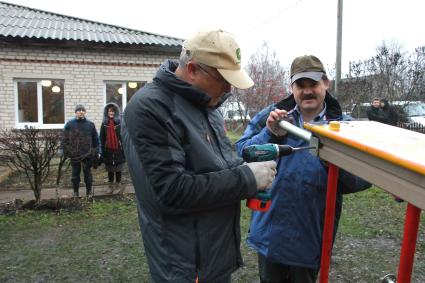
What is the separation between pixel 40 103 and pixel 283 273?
10116 millimetres

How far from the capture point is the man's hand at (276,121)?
219 centimetres

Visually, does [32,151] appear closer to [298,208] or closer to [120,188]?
[120,188]

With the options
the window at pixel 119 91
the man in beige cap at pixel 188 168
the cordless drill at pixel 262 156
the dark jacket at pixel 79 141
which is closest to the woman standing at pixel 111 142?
the dark jacket at pixel 79 141

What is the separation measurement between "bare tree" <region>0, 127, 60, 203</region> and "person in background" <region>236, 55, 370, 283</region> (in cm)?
466

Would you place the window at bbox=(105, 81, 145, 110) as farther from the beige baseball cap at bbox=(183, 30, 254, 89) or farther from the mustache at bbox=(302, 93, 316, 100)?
the beige baseball cap at bbox=(183, 30, 254, 89)

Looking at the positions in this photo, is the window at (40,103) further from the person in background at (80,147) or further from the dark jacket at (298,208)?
the dark jacket at (298,208)

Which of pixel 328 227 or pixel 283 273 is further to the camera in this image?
pixel 283 273

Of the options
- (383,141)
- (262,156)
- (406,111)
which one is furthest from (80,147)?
(406,111)

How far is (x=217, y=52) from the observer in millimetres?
1552

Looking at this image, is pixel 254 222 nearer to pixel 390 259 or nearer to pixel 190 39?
pixel 190 39

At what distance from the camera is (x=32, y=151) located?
5.93 metres

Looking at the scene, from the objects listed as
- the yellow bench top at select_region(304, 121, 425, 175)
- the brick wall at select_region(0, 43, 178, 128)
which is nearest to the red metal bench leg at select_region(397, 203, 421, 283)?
the yellow bench top at select_region(304, 121, 425, 175)

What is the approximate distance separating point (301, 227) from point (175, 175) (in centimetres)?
106

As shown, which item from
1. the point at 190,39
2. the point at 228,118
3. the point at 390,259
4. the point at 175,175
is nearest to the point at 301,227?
the point at 175,175
